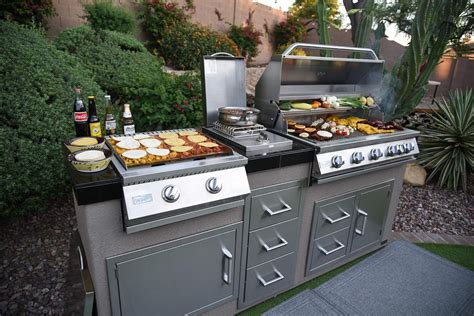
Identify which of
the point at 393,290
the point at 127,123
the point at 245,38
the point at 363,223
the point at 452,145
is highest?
the point at 245,38

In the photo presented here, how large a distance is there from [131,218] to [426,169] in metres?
4.79

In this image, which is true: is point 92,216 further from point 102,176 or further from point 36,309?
point 36,309

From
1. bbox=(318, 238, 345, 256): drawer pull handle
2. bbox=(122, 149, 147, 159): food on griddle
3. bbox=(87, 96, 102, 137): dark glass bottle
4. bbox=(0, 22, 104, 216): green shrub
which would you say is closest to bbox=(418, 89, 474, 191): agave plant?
bbox=(318, 238, 345, 256): drawer pull handle

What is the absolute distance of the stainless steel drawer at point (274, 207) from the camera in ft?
6.42

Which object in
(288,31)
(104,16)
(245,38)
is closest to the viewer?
(104,16)

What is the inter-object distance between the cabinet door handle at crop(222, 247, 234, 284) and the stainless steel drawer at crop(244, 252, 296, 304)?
216 millimetres

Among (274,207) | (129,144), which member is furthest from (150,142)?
(274,207)

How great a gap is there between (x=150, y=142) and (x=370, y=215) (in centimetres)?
201

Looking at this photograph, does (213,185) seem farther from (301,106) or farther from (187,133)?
(301,106)

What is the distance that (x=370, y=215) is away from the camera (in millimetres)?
2734

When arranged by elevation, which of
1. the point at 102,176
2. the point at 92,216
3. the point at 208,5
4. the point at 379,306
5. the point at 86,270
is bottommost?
the point at 379,306

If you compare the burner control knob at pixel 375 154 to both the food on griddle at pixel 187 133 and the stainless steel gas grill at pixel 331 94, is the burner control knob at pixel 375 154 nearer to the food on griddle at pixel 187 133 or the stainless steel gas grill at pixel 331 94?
the stainless steel gas grill at pixel 331 94

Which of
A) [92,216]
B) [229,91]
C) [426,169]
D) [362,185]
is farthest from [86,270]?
[426,169]

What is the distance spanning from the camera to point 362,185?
2557mm
